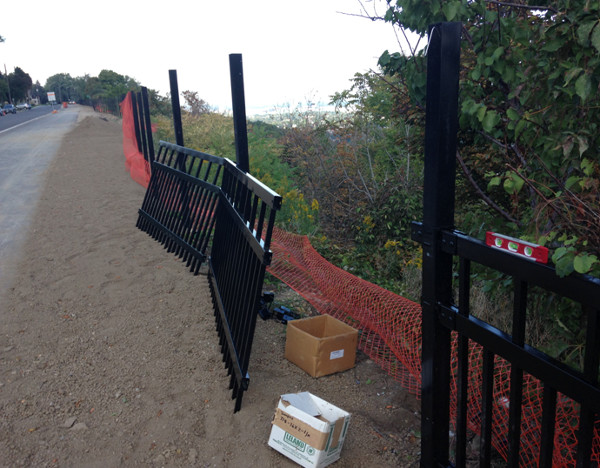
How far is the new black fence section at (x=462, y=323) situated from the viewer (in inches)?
67.7

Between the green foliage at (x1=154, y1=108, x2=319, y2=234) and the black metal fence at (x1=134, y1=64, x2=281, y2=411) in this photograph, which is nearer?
the black metal fence at (x1=134, y1=64, x2=281, y2=411)

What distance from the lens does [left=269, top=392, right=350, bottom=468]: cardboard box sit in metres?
2.73

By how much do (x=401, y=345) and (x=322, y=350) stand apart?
0.58 m

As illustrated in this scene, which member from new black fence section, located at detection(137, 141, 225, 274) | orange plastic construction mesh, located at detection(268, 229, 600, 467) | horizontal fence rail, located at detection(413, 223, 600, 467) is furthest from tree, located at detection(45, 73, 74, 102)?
horizontal fence rail, located at detection(413, 223, 600, 467)

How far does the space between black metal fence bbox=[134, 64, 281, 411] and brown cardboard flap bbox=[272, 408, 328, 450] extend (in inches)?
16.6

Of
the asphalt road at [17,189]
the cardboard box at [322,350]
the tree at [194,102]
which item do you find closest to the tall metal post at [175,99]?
the asphalt road at [17,189]

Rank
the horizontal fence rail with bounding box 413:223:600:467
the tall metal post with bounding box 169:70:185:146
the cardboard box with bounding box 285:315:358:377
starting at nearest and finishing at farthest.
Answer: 1. the horizontal fence rail with bounding box 413:223:600:467
2. the cardboard box with bounding box 285:315:358:377
3. the tall metal post with bounding box 169:70:185:146

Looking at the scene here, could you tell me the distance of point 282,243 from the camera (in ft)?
19.7

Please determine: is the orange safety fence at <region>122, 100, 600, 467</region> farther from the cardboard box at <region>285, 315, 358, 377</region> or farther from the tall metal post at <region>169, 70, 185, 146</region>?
the tall metal post at <region>169, 70, 185, 146</region>

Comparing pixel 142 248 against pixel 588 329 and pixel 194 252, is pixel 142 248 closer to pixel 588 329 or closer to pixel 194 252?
pixel 194 252

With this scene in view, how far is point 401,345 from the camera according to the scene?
3.76 metres

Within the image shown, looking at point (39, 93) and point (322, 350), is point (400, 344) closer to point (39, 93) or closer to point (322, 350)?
point (322, 350)

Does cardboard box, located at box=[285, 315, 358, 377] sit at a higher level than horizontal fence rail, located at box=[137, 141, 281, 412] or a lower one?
lower

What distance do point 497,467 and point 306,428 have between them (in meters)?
1.08
